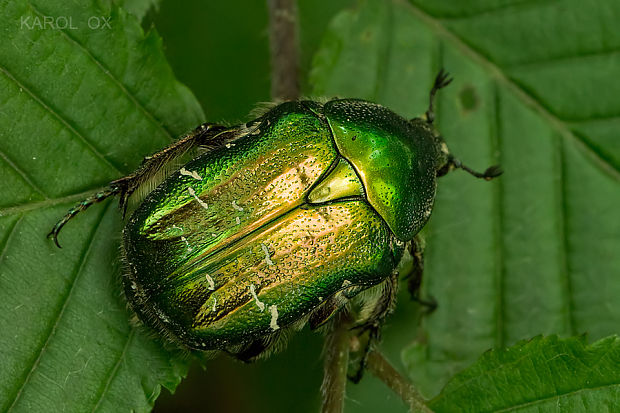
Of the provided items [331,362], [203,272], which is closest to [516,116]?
[331,362]

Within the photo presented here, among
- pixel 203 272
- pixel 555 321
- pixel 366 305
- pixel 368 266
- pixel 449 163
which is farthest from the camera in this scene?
pixel 555 321

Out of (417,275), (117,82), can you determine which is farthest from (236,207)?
(417,275)

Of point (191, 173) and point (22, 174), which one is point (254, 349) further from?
point (22, 174)

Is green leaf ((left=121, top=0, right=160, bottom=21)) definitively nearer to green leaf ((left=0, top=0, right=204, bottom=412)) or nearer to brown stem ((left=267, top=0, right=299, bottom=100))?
green leaf ((left=0, top=0, right=204, bottom=412))

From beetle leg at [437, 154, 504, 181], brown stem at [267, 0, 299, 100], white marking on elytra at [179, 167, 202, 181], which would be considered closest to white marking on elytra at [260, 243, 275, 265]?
white marking on elytra at [179, 167, 202, 181]

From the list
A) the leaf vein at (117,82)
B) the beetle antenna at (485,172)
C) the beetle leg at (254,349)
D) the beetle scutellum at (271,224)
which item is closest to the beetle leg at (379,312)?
the beetle scutellum at (271,224)

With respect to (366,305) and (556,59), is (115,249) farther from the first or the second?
(556,59)
